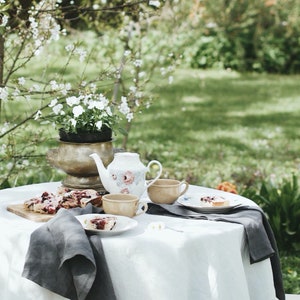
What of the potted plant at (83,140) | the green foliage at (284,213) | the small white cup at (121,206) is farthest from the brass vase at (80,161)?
the green foliage at (284,213)

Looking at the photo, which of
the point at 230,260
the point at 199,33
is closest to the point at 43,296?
the point at 230,260

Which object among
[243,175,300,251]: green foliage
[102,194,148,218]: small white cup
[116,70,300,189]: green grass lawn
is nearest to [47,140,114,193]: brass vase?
[102,194,148,218]: small white cup

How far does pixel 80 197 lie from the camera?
3184mm

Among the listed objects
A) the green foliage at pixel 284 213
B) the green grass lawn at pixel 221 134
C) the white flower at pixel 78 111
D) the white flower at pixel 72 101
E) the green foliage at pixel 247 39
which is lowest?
the green grass lawn at pixel 221 134

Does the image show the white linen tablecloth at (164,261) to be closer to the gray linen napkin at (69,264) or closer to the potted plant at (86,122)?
the gray linen napkin at (69,264)

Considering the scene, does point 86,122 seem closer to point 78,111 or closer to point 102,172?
point 78,111

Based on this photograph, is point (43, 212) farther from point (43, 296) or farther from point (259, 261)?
point (259, 261)

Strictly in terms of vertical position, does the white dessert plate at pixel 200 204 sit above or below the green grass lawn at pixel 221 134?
above

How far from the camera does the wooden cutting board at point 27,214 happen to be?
2977mm

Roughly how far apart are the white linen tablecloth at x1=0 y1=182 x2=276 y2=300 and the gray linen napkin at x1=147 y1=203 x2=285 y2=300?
0.13ft

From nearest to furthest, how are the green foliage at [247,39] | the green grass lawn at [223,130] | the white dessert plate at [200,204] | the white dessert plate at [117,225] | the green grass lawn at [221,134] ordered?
the white dessert plate at [117,225]
the white dessert plate at [200,204]
the green grass lawn at [221,134]
the green grass lawn at [223,130]
the green foliage at [247,39]

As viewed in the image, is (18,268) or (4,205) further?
(4,205)

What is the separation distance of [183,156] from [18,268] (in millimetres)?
6033

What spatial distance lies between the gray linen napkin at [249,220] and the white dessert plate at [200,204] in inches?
0.8
